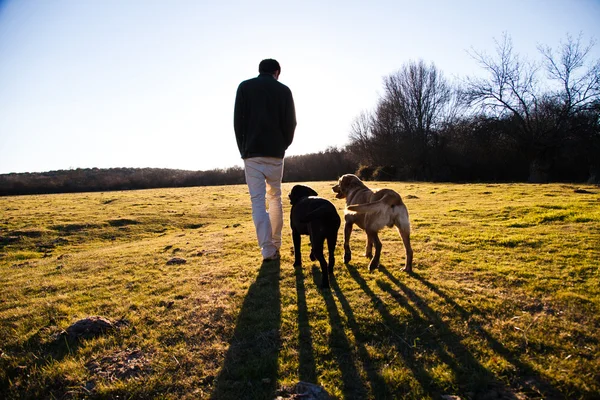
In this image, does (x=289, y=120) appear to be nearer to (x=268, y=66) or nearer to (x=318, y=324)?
(x=268, y=66)

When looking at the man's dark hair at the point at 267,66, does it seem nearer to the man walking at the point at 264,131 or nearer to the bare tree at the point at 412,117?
the man walking at the point at 264,131

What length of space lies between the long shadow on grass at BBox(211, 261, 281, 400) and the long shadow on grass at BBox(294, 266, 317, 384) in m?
0.19

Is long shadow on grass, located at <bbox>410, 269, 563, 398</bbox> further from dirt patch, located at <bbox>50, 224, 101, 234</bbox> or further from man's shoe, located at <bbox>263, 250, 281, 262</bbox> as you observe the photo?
dirt patch, located at <bbox>50, 224, 101, 234</bbox>

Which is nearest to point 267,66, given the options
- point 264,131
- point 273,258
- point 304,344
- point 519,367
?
point 264,131

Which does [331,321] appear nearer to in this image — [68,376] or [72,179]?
[68,376]

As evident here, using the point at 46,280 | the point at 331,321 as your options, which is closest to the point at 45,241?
the point at 46,280

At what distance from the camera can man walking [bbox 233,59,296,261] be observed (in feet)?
15.0

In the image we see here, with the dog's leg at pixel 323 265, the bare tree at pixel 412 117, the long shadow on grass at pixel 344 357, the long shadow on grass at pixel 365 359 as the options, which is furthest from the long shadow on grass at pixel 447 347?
the bare tree at pixel 412 117

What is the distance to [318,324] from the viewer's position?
2945 mm

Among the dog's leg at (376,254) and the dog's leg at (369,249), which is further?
the dog's leg at (369,249)

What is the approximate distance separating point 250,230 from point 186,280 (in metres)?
3.78

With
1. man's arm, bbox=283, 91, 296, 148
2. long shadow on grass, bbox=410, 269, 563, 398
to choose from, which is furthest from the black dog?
long shadow on grass, bbox=410, 269, 563, 398

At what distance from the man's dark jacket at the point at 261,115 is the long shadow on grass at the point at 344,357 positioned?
231cm

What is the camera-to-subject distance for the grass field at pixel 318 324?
219 cm
